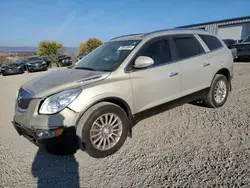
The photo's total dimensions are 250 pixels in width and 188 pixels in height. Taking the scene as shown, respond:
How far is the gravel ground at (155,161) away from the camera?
236 cm

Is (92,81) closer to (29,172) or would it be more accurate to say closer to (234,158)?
(29,172)

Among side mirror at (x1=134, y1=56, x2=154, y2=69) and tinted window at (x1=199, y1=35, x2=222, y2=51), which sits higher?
tinted window at (x1=199, y1=35, x2=222, y2=51)

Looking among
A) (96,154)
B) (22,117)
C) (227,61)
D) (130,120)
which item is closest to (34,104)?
(22,117)

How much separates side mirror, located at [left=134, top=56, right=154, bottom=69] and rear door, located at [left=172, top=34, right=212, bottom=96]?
2.62 ft

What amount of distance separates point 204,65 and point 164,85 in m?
1.20

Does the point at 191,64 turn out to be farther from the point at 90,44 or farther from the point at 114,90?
the point at 90,44

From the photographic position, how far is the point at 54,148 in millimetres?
2646

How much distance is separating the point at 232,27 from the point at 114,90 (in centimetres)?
2912

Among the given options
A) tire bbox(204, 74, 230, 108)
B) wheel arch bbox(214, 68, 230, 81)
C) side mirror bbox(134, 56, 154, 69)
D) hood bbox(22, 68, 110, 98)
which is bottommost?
tire bbox(204, 74, 230, 108)

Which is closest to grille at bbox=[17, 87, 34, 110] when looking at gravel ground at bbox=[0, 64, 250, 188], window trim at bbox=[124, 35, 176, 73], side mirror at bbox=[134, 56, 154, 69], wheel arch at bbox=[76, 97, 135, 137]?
gravel ground at bbox=[0, 64, 250, 188]

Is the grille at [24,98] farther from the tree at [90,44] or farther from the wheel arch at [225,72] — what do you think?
the tree at [90,44]

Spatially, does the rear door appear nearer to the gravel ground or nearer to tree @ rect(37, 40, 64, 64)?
the gravel ground

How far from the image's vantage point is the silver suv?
8.61 ft

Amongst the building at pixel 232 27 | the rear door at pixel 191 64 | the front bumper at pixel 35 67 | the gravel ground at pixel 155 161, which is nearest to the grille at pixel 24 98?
the gravel ground at pixel 155 161
